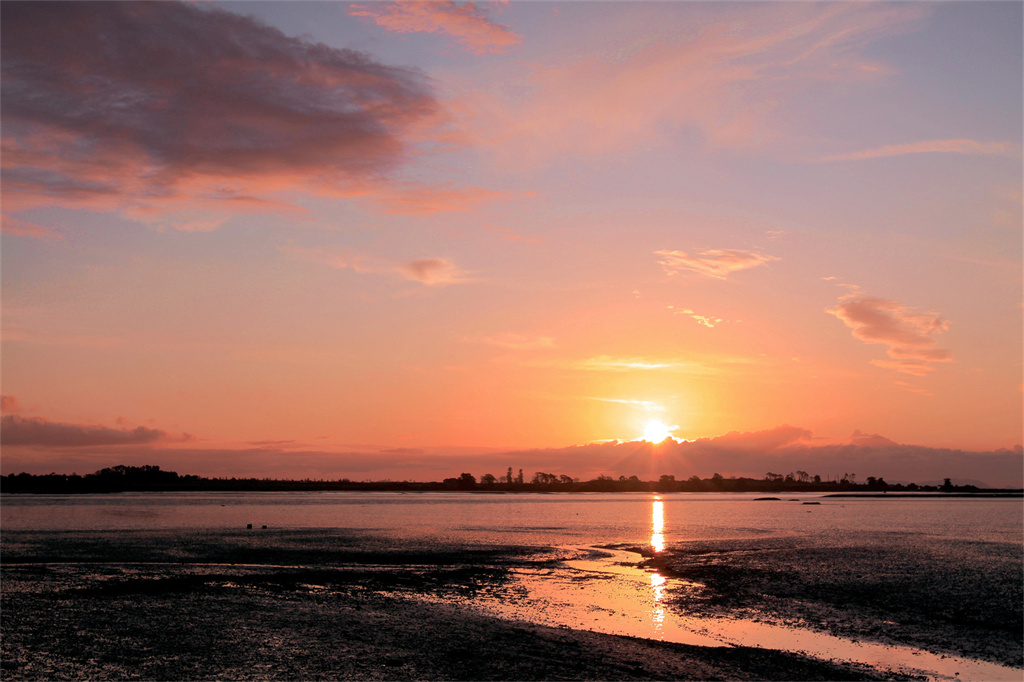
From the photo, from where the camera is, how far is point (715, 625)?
25.8m

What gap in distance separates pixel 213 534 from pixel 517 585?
39.6 metres

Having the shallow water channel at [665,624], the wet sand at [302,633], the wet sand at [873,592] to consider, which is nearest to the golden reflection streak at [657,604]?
the shallow water channel at [665,624]

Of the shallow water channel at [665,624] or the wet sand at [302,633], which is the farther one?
the shallow water channel at [665,624]

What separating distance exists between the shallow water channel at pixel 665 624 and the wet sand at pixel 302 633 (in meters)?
1.23

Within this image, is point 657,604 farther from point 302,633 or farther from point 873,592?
point 302,633

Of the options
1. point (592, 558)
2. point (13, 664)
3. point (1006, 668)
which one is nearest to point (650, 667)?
point (1006, 668)

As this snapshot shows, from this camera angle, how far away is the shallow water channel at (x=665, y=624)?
2123cm

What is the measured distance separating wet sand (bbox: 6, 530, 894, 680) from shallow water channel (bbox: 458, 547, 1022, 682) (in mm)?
1234

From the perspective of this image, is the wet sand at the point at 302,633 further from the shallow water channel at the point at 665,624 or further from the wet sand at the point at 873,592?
the wet sand at the point at 873,592

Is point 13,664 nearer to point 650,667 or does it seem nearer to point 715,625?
point 650,667

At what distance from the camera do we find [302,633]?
2259 centimetres

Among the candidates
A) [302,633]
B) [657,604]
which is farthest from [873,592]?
[302,633]

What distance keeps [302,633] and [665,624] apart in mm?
12682

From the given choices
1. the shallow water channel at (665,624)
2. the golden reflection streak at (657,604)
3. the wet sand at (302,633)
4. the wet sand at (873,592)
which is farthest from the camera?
the golden reflection streak at (657,604)
